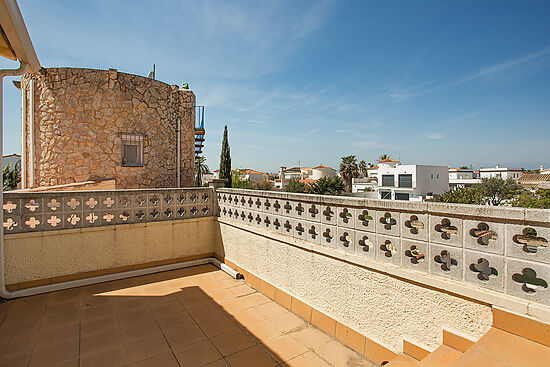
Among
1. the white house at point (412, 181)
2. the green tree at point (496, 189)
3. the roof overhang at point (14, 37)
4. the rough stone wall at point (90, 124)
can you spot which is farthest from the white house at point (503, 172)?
the roof overhang at point (14, 37)

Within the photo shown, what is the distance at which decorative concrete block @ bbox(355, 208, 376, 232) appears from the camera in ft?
9.48

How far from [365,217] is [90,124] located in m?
8.37

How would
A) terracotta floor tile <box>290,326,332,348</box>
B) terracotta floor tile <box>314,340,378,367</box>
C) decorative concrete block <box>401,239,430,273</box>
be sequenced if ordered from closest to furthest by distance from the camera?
decorative concrete block <box>401,239,430,273</box>
terracotta floor tile <box>314,340,378,367</box>
terracotta floor tile <box>290,326,332,348</box>

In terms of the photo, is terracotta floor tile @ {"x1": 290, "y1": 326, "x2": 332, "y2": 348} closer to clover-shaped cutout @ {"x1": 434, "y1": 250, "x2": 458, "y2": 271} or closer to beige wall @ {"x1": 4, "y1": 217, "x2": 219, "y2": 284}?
clover-shaped cutout @ {"x1": 434, "y1": 250, "x2": 458, "y2": 271}

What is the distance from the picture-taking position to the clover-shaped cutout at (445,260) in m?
2.30

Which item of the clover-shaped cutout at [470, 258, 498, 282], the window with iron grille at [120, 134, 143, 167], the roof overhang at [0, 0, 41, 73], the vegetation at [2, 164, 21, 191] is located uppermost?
the roof overhang at [0, 0, 41, 73]

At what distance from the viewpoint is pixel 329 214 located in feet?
11.2

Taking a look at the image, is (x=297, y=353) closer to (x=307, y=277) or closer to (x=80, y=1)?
(x=307, y=277)

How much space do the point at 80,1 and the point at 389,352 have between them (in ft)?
27.3

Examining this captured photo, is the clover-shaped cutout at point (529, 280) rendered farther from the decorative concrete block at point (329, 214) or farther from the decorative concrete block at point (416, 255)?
the decorative concrete block at point (329, 214)

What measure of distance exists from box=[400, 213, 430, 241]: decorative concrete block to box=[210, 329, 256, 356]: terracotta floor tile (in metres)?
2.27

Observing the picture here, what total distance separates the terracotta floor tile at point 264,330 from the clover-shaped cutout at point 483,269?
2384 mm

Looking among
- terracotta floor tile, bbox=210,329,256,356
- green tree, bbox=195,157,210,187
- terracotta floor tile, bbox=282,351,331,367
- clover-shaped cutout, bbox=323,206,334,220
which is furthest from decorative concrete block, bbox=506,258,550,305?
green tree, bbox=195,157,210,187

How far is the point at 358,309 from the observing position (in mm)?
3010
